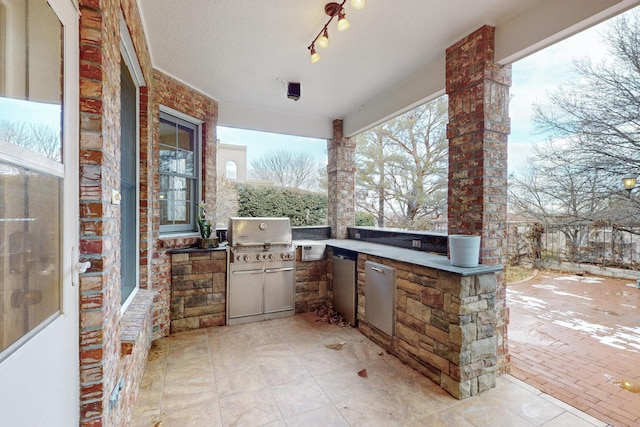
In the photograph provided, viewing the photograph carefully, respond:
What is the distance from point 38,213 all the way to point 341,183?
4018mm

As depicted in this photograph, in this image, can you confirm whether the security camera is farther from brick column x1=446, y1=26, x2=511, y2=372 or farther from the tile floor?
the tile floor

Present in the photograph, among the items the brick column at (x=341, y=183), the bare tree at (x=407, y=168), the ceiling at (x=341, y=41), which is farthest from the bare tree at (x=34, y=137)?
the bare tree at (x=407, y=168)

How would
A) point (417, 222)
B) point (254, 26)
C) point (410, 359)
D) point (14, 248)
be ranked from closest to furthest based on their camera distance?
point (14, 248) → point (254, 26) → point (410, 359) → point (417, 222)

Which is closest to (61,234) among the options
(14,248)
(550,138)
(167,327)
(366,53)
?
(14,248)

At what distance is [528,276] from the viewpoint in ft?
20.0

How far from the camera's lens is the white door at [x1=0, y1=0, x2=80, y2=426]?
0.76 metres

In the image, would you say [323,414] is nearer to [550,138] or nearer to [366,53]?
[366,53]

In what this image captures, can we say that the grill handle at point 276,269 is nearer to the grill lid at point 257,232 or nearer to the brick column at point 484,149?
the grill lid at point 257,232

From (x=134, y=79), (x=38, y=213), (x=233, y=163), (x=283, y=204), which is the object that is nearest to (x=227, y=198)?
(x=283, y=204)

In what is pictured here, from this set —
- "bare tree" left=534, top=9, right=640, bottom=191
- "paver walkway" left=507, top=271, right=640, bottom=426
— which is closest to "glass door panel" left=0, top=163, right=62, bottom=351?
"paver walkway" left=507, top=271, right=640, bottom=426

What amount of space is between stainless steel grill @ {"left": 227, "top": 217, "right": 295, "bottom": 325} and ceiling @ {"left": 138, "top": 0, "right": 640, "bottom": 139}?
5.62 ft

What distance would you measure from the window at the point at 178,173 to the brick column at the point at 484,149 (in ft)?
10.5

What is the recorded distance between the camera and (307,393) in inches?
86.0

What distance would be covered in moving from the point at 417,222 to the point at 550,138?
3.39 m
